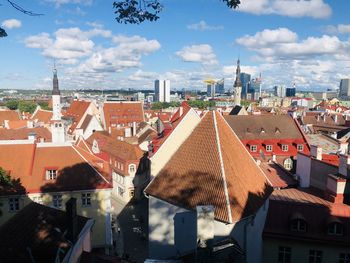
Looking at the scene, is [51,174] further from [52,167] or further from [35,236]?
[35,236]

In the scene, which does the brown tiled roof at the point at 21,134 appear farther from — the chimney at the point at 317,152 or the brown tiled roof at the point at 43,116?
the chimney at the point at 317,152

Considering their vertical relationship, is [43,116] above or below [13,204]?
above

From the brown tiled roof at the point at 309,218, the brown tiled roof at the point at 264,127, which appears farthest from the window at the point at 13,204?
the brown tiled roof at the point at 264,127

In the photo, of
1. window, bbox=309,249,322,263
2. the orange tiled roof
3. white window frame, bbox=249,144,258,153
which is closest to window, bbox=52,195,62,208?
the orange tiled roof

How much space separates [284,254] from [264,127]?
29442 millimetres

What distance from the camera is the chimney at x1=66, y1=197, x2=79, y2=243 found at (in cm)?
1580

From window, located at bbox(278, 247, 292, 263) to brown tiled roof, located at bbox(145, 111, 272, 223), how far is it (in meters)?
2.64

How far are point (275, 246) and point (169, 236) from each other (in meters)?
5.74

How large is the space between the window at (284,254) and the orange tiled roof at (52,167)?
39.2ft

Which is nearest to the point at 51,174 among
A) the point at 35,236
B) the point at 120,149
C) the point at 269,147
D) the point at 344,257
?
the point at 35,236

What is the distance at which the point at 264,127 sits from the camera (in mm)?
47312

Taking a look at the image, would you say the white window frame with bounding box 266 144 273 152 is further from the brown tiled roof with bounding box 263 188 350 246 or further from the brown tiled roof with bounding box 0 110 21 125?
the brown tiled roof with bounding box 0 110 21 125

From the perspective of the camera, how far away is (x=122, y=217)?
35.0 m

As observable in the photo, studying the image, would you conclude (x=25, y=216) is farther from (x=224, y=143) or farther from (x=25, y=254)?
(x=224, y=143)
